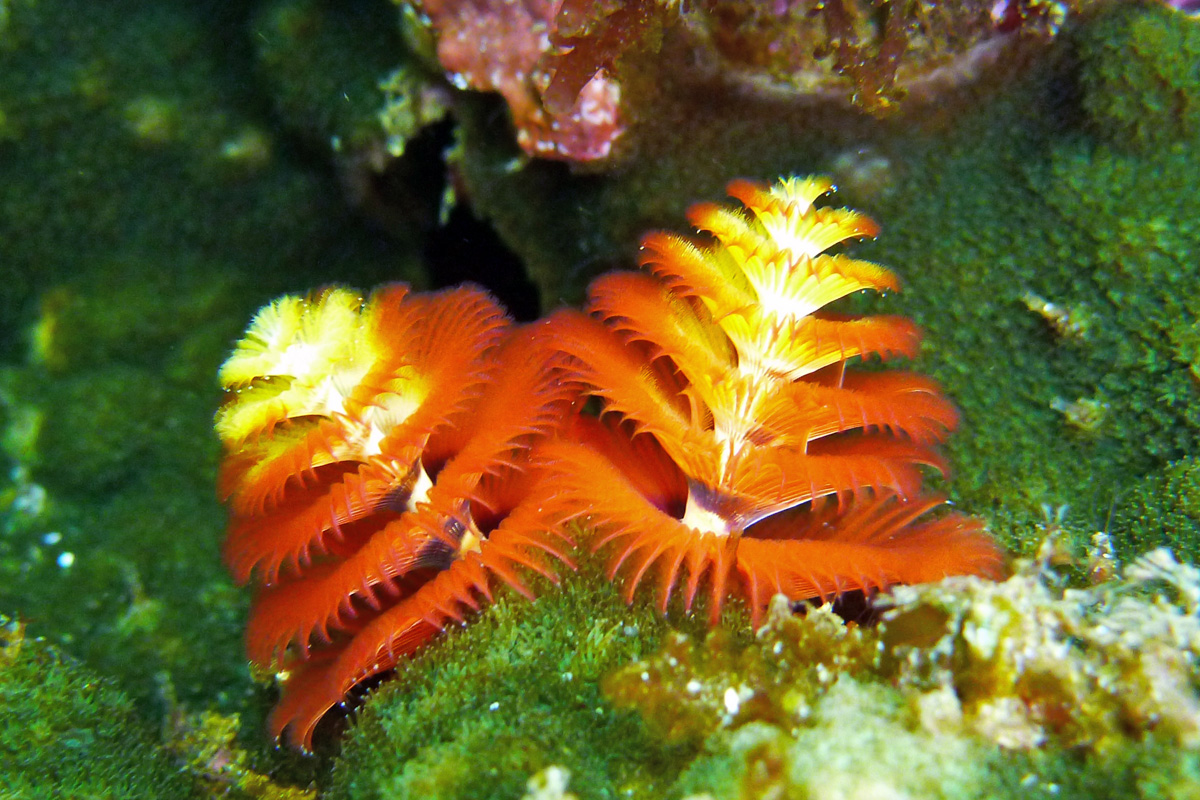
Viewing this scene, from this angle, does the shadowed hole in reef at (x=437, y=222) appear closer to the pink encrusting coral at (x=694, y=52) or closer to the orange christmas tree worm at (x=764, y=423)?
the pink encrusting coral at (x=694, y=52)

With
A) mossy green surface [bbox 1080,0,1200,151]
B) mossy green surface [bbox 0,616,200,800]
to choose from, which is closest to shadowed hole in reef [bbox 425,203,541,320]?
mossy green surface [bbox 0,616,200,800]

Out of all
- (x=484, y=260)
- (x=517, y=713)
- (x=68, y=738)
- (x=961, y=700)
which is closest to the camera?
(x=961, y=700)

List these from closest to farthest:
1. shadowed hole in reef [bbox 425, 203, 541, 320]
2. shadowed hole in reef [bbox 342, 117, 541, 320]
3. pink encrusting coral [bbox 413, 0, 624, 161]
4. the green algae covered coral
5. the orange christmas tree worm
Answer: the green algae covered coral, the orange christmas tree worm, pink encrusting coral [bbox 413, 0, 624, 161], shadowed hole in reef [bbox 342, 117, 541, 320], shadowed hole in reef [bbox 425, 203, 541, 320]

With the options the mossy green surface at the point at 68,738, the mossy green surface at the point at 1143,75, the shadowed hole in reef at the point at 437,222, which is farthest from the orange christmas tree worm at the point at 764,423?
the shadowed hole in reef at the point at 437,222

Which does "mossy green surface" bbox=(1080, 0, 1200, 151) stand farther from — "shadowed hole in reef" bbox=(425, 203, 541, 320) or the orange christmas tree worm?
"shadowed hole in reef" bbox=(425, 203, 541, 320)

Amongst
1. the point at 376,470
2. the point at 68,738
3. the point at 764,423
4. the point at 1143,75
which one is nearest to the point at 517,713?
the point at 376,470

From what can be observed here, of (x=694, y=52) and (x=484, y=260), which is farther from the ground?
(x=694, y=52)

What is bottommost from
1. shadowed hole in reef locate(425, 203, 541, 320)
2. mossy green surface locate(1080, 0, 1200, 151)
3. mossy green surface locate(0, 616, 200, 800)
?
mossy green surface locate(0, 616, 200, 800)

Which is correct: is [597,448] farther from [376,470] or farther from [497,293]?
[497,293]

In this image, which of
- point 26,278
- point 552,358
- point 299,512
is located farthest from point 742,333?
point 26,278
